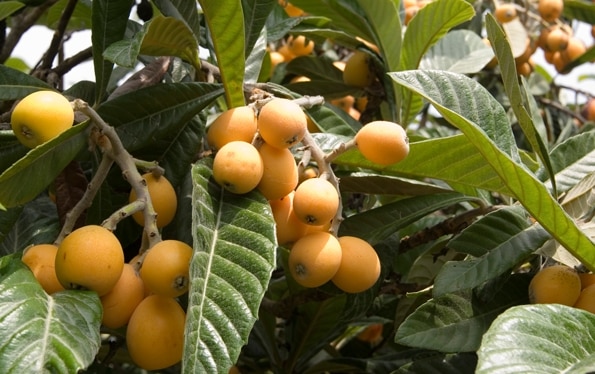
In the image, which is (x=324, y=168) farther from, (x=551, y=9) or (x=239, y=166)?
(x=551, y=9)

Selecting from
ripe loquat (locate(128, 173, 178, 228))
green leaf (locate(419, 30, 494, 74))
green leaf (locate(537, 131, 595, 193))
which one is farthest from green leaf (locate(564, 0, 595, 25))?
ripe loquat (locate(128, 173, 178, 228))

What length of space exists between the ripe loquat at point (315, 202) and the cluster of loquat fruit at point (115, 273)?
162mm

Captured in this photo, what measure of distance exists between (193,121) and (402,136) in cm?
44

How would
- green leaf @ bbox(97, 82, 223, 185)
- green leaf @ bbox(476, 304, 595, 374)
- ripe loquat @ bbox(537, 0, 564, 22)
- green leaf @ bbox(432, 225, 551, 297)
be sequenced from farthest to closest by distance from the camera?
ripe loquat @ bbox(537, 0, 564, 22) → green leaf @ bbox(97, 82, 223, 185) → green leaf @ bbox(432, 225, 551, 297) → green leaf @ bbox(476, 304, 595, 374)

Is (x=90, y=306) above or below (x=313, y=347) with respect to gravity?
above

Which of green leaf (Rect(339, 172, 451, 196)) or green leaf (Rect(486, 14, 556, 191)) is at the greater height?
green leaf (Rect(486, 14, 556, 191))

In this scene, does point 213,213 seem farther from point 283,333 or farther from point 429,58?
point 429,58

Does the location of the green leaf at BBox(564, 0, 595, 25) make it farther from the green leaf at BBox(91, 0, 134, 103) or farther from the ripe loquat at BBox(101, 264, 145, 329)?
the ripe loquat at BBox(101, 264, 145, 329)

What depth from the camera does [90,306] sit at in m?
1.01

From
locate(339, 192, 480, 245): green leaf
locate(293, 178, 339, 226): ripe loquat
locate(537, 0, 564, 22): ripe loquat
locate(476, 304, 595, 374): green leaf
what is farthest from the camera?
locate(537, 0, 564, 22): ripe loquat

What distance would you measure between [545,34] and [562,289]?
1.82 meters

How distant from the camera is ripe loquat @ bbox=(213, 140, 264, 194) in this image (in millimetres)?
1095

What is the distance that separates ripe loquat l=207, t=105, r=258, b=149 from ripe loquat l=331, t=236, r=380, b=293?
8.1 inches

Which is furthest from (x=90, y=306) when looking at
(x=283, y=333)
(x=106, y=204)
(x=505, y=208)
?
(x=283, y=333)
